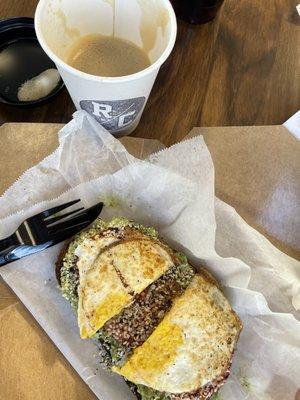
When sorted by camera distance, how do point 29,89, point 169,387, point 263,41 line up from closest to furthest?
1. point 169,387
2. point 29,89
3. point 263,41

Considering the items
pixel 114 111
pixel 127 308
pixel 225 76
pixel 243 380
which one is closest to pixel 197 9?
pixel 225 76

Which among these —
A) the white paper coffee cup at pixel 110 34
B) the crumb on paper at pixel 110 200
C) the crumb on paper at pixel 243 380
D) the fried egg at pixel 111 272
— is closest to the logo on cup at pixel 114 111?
the white paper coffee cup at pixel 110 34

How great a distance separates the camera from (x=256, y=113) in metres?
1.25

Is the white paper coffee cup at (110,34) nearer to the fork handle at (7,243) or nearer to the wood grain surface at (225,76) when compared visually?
the wood grain surface at (225,76)

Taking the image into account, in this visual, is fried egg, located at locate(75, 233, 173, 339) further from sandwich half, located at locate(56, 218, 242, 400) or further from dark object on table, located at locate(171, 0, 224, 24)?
dark object on table, located at locate(171, 0, 224, 24)

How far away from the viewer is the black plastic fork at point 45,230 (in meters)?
1.03

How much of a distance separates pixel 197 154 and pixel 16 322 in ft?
1.66

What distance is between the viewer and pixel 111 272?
38.3 inches

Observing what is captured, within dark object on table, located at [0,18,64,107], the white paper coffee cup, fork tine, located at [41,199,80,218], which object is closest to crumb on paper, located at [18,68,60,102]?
dark object on table, located at [0,18,64,107]

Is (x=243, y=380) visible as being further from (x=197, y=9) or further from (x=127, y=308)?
(x=197, y=9)

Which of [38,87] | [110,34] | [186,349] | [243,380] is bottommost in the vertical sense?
[243,380]

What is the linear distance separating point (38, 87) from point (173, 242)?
470mm

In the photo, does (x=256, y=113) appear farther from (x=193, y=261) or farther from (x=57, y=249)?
(x=57, y=249)

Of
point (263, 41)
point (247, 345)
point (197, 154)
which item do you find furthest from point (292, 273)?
point (263, 41)
